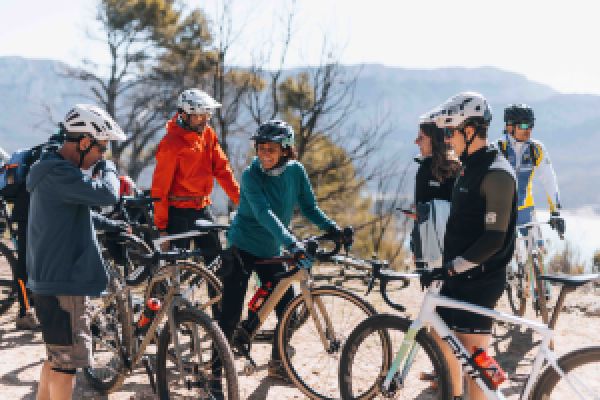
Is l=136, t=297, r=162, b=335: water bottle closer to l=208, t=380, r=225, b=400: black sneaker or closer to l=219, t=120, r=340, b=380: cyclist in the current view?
l=219, t=120, r=340, b=380: cyclist

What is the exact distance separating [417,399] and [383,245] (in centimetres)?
2620

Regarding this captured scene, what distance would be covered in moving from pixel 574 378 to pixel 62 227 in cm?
264

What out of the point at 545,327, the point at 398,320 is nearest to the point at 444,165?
the point at 398,320

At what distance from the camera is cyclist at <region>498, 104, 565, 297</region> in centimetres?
537

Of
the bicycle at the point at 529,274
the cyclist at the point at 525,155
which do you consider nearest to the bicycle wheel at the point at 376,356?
the bicycle at the point at 529,274

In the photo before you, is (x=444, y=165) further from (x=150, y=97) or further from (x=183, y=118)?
(x=150, y=97)

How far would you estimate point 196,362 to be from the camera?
3500 millimetres

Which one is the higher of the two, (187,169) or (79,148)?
(79,148)

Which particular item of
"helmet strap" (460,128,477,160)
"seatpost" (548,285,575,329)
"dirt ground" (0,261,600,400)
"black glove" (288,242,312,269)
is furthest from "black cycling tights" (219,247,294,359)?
"seatpost" (548,285,575,329)

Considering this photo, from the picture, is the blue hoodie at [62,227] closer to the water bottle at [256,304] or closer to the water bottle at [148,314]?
the water bottle at [148,314]

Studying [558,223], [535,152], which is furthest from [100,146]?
[535,152]

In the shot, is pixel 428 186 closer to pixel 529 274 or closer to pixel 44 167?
pixel 529 274

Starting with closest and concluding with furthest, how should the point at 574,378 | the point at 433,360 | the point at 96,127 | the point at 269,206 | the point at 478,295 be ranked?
the point at 574,378, the point at 478,295, the point at 433,360, the point at 96,127, the point at 269,206

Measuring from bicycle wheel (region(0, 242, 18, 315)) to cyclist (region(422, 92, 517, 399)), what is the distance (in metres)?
4.49
